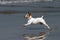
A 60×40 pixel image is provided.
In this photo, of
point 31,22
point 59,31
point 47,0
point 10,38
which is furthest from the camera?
point 47,0

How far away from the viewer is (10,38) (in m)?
11.6

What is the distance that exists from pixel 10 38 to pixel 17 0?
40.1 metres

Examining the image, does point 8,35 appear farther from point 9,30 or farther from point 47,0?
point 47,0

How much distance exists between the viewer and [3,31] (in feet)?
43.5

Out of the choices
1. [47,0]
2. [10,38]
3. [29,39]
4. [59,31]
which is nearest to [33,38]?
[29,39]

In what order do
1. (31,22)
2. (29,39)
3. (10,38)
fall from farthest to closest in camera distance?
(10,38), (31,22), (29,39)

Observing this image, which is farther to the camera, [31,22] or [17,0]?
[17,0]

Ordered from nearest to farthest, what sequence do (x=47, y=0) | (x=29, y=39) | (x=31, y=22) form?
1. (x=29, y=39)
2. (x=31, y=22)
3. (x=47, y=0)

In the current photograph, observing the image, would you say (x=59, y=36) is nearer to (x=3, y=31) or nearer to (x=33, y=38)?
(x=3, y=31)

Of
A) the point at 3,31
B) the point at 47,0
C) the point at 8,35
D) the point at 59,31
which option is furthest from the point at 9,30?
the point at 47,0

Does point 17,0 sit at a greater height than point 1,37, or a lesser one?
greater

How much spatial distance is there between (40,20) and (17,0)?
1657 inches

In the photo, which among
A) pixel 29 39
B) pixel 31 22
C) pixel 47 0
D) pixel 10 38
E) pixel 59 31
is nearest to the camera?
pixel 29 39

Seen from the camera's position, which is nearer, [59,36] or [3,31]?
[59,36]
